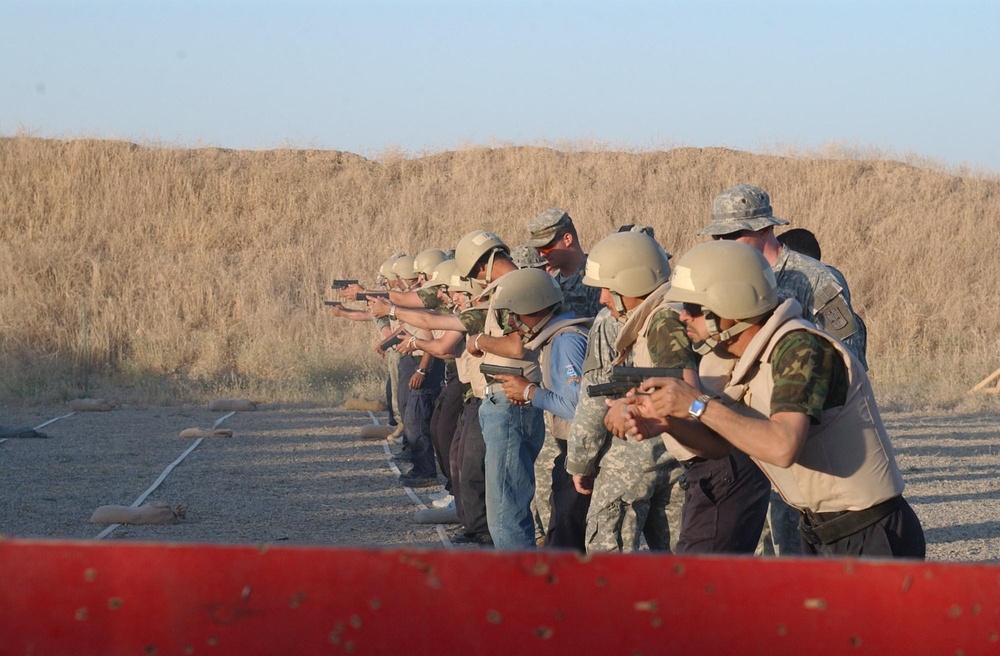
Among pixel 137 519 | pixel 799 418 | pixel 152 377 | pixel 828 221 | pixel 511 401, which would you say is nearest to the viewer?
pixel 799 418

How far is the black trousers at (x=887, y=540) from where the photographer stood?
12.0ft

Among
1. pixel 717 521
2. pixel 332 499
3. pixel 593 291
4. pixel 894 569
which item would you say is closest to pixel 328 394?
pixel 332 499

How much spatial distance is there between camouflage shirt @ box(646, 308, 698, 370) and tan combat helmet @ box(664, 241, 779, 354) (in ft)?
1.03

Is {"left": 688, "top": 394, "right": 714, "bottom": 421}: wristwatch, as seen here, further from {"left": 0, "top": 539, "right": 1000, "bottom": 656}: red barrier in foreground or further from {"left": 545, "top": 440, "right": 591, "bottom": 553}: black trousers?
{"left": 545, "top": 440, "right": 591, "bottom": 553}: black trousers

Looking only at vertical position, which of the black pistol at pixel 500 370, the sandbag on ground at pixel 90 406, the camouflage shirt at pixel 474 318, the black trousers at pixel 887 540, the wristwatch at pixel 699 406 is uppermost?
the wristwatch at pixel 699 406

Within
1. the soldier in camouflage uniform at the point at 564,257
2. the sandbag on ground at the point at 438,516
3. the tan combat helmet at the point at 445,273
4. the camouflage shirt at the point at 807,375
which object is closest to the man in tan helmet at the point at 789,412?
the camouflage shirt at the point at 807,375

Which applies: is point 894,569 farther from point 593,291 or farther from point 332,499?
point 332,499

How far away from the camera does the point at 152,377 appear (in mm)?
22844

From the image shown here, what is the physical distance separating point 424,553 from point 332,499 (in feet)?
29.2

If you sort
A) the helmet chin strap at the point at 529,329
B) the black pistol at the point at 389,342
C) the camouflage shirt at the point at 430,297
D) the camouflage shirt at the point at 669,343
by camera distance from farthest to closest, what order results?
1. the black pistol at the point at 389,342
2. the camouflage shirt at the point at 430,297
3. the helmet chin strap at the point at 529,329
4. the camouflage shirt at the point at 669,343

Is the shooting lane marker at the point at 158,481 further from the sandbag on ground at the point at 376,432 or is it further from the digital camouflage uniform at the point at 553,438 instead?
the digital camouflage uniform at the point at 553,438

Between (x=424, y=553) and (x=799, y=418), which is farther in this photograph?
(x=799, y=418)

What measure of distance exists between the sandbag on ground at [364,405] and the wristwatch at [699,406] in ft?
49.0

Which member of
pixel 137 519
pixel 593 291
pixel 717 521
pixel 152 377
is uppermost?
pixel 593 291
